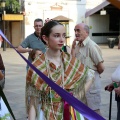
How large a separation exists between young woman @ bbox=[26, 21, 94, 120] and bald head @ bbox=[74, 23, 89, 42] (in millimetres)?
2282

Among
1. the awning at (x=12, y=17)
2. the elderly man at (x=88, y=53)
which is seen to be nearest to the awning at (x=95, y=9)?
the awning at (x=12, y=17)

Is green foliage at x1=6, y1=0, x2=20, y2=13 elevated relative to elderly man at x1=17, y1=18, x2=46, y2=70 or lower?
elevated

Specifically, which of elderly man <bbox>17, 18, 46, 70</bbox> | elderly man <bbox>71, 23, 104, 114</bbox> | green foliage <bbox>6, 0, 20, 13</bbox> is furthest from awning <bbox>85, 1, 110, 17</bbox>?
elderly man <bbox>71, 23, 104, 114</bbox>

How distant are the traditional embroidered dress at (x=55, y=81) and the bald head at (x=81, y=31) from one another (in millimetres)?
2293

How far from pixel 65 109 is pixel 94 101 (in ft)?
8.85

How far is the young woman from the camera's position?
3.00m

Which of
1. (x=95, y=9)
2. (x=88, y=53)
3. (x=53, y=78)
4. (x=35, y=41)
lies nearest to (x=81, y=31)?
(x=88, y=53)

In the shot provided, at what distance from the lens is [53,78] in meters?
3.01

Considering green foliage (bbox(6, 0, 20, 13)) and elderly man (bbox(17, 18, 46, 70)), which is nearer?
elderly man (bbox(17, 18, 46, 70))

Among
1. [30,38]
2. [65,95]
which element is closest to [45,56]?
[65,95]

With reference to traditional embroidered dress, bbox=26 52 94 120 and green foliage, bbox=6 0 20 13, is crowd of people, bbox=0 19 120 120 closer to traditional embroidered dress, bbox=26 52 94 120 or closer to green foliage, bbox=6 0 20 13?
traditional embroidered dress, bbox=26 52 94 120

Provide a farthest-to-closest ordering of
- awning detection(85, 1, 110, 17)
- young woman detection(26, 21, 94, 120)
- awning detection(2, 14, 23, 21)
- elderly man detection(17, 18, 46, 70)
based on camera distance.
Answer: awning detection(85, 1, 110, 17) → awning detection(2, 14, 23, 21) → elderly man detection(17, 18, 46, 70) → young woman detection(26, 21, 94, 120)

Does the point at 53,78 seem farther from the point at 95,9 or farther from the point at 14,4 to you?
the point at 95,9

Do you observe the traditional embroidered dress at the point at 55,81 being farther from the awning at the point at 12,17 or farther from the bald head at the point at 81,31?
the awning at the point at 12,17
